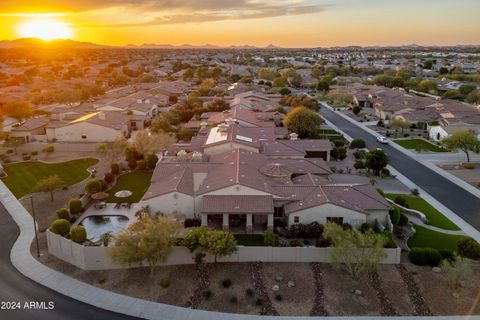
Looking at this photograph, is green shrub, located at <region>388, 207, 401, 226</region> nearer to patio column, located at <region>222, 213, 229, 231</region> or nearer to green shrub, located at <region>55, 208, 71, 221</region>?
patio column, located at <region>222, 213, 229, 231</region>

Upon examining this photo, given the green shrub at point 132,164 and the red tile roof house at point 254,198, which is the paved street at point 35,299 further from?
the green shrub at point 132,164

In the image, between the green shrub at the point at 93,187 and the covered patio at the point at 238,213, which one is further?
the green shrub at the point at 93,187

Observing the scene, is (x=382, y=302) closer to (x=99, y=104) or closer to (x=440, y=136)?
(x=440, y=136)

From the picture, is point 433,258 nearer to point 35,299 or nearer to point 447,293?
point 447,293

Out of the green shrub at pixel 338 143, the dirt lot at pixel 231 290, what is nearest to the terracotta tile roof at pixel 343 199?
the dirt lot at pixel 231 290

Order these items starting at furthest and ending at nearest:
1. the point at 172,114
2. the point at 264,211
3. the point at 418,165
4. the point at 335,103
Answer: the point at 335,103, the point at 172,114, the point at 418,165, the point at 264,211

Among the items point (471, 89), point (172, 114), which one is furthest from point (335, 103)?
point (172, 114)
